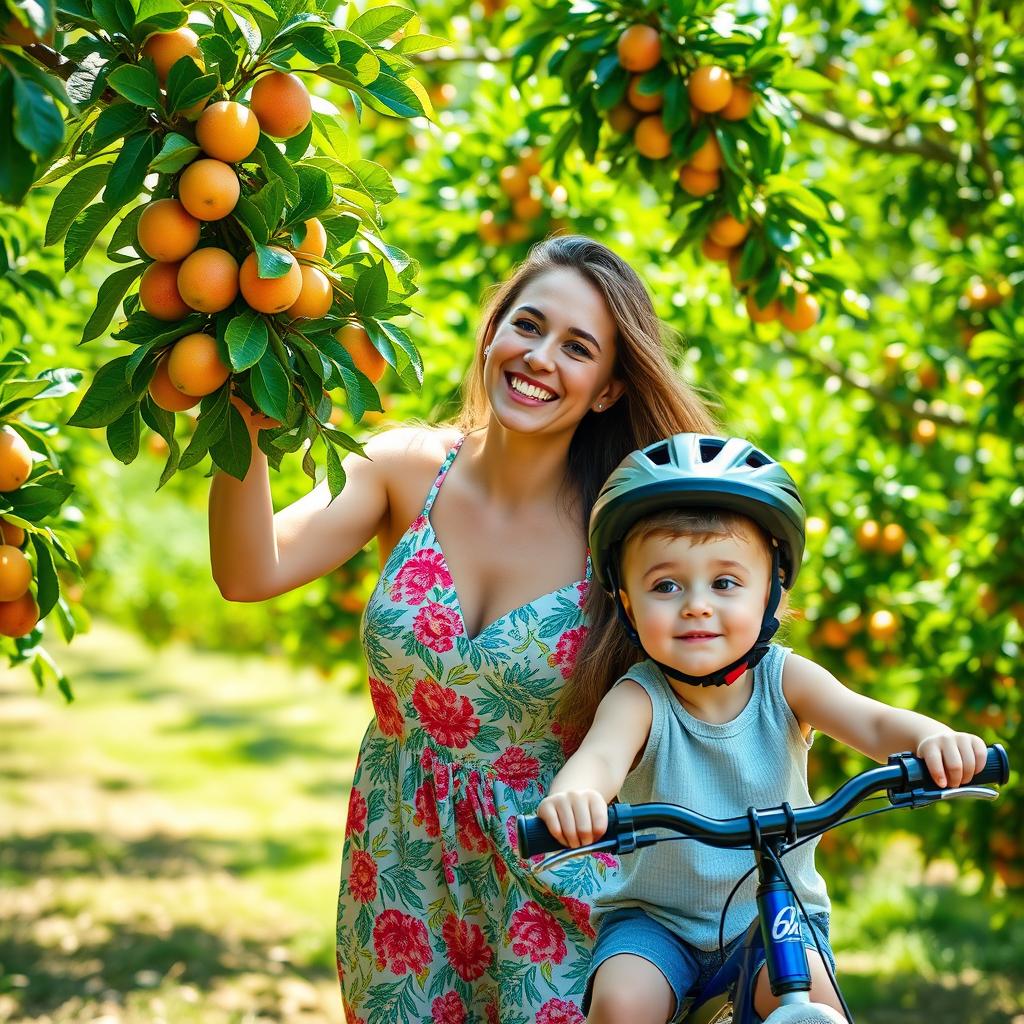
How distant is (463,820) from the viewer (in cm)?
270

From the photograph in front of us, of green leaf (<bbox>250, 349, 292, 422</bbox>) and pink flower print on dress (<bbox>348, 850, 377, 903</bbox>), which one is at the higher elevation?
green leaf (<bbox>250, 349, 292, 422</bbox>)

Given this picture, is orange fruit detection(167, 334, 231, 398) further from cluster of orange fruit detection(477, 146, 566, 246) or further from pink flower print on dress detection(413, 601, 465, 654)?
cluster of orange fruit detection(477, 146, 566, 246)

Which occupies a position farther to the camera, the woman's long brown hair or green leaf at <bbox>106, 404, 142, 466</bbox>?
the woman's long brown hair

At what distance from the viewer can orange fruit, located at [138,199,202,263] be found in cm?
195

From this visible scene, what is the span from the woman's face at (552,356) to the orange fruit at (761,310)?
0.76 meters

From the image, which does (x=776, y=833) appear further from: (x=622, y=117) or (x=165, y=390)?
(x=622, y=117)

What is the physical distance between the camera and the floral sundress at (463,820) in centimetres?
261

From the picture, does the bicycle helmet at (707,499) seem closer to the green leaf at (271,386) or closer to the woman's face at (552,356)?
the woman's face at (552,356)

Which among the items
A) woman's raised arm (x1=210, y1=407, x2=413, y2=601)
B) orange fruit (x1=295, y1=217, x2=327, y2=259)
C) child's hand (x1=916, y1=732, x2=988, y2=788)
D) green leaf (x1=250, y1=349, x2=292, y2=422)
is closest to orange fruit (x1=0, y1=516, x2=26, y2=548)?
woman's raised arm (x1=210, y1=407, x2=413, y2=601)

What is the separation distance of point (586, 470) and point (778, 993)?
1353 millimetres

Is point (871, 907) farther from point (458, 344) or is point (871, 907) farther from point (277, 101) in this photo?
point (277, 101)

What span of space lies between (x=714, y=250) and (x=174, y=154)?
1808mm

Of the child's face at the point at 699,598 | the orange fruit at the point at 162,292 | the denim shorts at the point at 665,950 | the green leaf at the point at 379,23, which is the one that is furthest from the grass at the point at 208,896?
the green leaf at the point at 379,23

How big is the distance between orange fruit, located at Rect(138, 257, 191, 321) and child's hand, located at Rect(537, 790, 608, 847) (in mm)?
932
